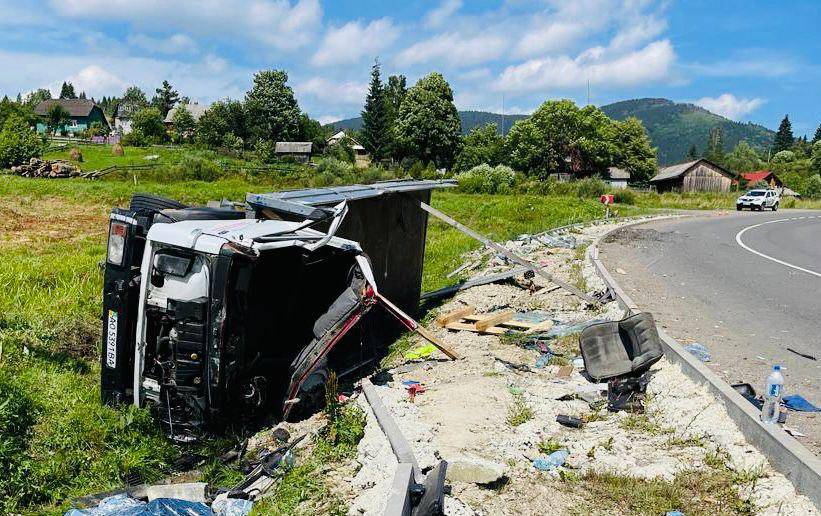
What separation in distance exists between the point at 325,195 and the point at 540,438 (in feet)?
12.5

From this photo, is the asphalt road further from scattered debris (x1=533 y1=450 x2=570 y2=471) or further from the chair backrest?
scattered debris (x1=533 y1=450 x2=570 y2=471)

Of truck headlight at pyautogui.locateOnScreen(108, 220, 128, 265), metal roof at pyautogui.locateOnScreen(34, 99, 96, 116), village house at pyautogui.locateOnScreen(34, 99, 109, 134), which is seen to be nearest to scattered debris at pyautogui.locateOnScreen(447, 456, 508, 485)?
truck headlight at pyautogui.locateOnScreen(108, 220, 128, 265)

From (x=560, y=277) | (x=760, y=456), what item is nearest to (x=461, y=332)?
(x=560, y=277)

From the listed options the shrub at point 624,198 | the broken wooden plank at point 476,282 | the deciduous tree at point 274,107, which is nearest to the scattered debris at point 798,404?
the broken wooden plank at point 476,282

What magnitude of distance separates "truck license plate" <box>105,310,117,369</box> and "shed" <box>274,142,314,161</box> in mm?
62822

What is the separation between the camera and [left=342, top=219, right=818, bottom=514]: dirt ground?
4.30m

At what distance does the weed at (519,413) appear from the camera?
571 cm

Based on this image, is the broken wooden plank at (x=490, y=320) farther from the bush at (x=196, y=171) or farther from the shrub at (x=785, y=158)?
the shrub at (x=785, y=158)

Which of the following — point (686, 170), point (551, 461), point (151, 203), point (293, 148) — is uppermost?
point (293, 148)

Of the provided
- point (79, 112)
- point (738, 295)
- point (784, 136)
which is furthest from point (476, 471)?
point (784, 136)

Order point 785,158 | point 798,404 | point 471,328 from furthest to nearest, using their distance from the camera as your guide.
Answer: point 785,158, point 471,328, point 798,404

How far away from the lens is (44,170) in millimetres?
35031

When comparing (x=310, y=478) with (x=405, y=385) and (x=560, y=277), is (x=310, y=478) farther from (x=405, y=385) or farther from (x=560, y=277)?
(x=560, y=277)

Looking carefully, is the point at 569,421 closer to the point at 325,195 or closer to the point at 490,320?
the point at 490,320
